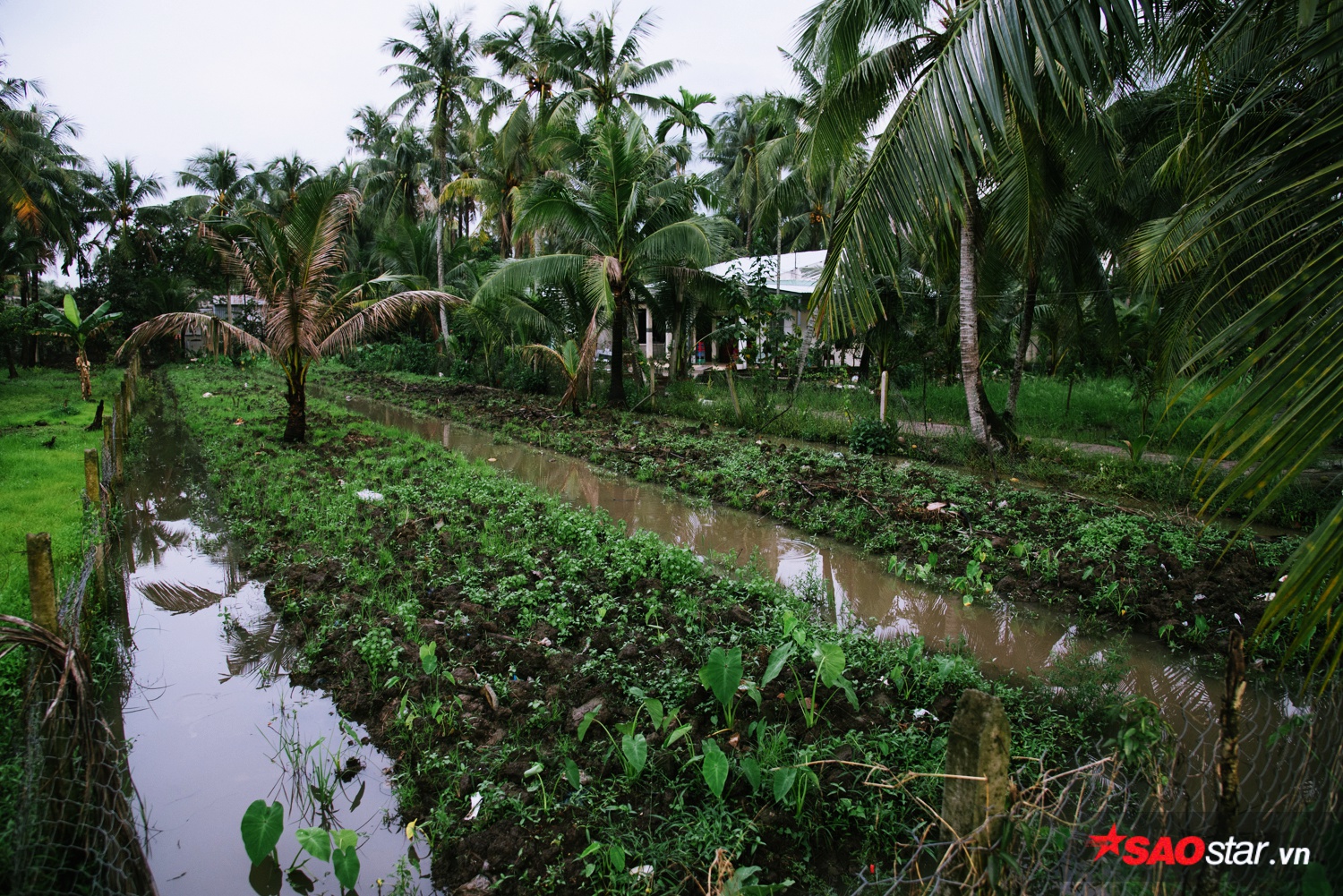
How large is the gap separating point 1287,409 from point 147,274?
32.5 m

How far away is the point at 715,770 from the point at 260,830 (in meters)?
1.69

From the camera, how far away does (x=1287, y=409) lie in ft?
6.31

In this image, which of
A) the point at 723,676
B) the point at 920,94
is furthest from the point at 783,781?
the point at 920,94

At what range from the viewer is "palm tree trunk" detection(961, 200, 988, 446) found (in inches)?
369

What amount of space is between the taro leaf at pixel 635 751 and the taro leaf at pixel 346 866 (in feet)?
3.44

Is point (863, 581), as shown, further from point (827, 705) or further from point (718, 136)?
point (718, 136)

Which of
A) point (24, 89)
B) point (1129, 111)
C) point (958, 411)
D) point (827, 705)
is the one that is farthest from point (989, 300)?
point (24, 89)

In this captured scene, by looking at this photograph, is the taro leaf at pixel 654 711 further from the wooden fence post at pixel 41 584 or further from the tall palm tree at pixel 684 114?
the tall palm tree at pixel 684 114

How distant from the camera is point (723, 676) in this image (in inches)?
134

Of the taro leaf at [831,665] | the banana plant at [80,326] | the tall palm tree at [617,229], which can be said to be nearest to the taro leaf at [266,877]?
the taro leaf at [831,665]

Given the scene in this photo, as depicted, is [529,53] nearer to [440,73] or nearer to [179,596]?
[440,73]

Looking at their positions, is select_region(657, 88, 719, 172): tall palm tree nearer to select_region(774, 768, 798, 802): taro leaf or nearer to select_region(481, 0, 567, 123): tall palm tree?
select_region(481, 0, 567, 123): tall palm tree

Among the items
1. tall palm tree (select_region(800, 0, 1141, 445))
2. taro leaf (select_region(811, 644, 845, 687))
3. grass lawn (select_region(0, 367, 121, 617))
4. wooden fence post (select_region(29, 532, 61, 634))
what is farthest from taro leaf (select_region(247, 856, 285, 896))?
tall palm tree (select_region(800, 0, 1141, 445))

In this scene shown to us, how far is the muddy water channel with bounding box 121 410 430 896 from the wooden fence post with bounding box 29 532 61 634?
2.95 feet
